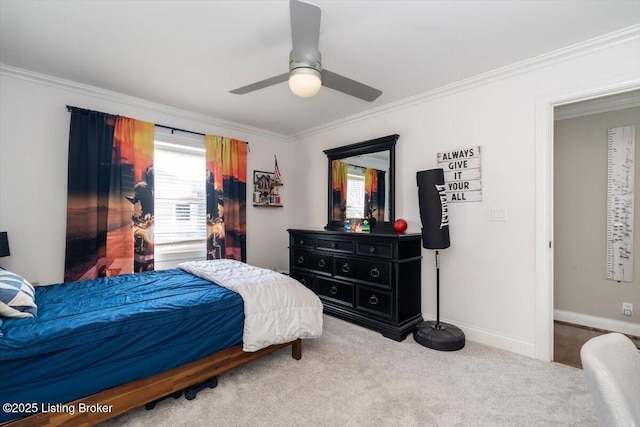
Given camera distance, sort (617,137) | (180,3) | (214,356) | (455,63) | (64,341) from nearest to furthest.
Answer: (64,341), (180,3), (214,356), (455,63), (617,137)

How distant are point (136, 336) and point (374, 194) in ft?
9.22

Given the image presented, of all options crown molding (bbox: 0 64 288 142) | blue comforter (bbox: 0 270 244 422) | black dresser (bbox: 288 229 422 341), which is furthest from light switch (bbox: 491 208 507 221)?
crown molding (bbox: 0 64 288 142)

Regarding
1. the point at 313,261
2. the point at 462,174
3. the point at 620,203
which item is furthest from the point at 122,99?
the point at 620,203

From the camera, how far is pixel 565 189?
352 centimetres

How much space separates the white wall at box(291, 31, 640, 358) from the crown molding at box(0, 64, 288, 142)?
229cm

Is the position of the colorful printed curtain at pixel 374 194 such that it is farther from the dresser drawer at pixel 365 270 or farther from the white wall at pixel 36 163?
the white wall at pixel 36 163

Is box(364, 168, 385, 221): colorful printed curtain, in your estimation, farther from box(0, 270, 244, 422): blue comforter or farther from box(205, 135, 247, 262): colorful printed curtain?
box(0, 270, 244, 422): blue comforter

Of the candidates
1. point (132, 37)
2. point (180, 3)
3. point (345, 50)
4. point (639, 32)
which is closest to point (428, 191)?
point (345, 50)

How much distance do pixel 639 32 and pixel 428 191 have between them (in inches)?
70.9

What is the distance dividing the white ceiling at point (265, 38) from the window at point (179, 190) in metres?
0.76

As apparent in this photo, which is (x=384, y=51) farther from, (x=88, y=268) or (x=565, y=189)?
(x=88, y=268)

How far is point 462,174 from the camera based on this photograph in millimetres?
3041

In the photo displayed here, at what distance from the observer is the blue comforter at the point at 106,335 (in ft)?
4.79

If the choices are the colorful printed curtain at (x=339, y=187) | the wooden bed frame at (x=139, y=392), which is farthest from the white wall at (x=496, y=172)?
the wooden bed frame at (x=139, y=392)
